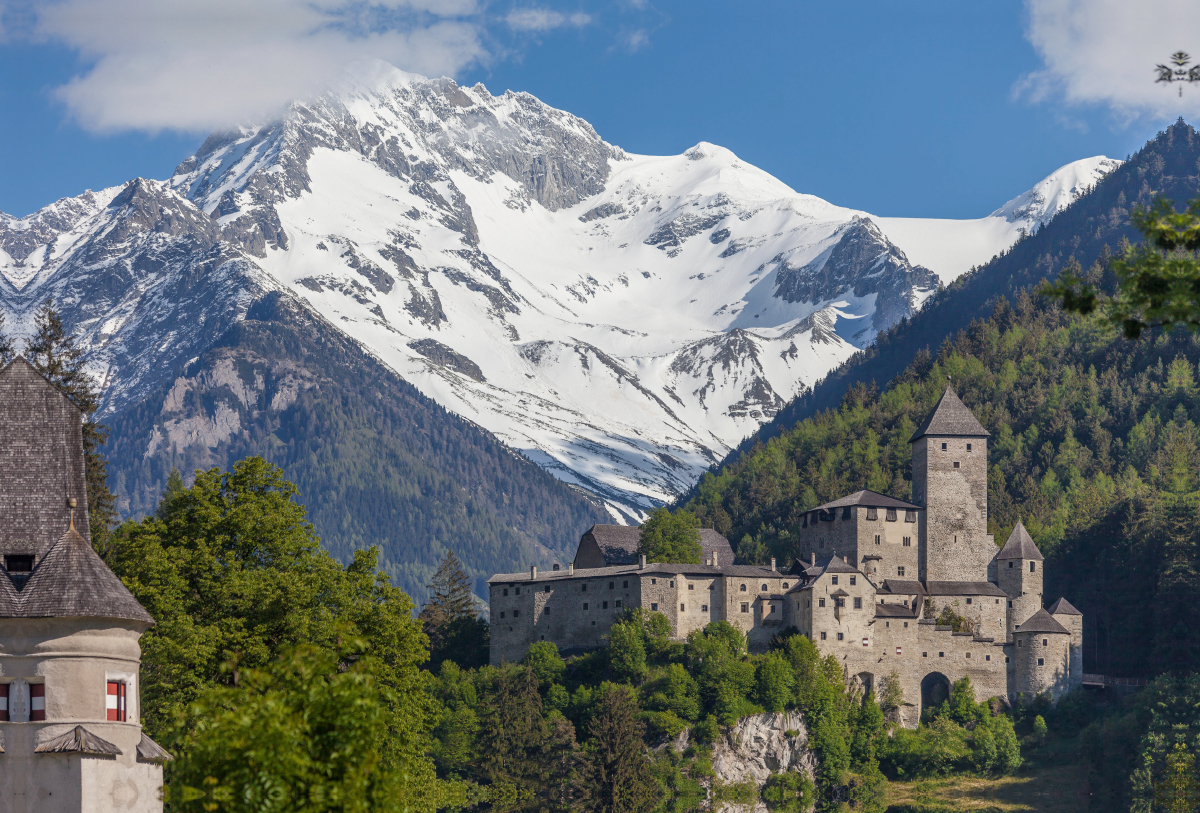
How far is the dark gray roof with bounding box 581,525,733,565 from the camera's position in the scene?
438 feet

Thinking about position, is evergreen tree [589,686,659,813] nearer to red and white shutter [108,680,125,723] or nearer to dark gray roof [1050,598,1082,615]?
dark gray roof [1050,598,1082,615]

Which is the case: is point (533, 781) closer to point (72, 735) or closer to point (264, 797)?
point (72, 735)

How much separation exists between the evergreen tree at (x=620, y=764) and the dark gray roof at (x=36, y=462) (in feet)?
215

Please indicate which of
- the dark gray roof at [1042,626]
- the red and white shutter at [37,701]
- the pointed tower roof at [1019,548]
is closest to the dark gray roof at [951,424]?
the pointed tower roof at [1019,548]

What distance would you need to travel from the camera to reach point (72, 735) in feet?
118

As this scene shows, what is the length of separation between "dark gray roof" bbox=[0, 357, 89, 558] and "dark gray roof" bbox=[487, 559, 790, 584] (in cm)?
7666

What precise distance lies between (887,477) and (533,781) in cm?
7167

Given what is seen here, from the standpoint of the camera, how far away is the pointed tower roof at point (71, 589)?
3631 centimetres

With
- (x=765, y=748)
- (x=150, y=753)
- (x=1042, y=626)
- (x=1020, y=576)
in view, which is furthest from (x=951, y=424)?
(x=150, y=753)

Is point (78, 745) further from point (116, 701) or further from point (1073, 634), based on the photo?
point (1073, 634)

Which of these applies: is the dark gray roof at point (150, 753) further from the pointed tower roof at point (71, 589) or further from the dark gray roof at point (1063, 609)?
the dark gray roof at point (1063, 609)

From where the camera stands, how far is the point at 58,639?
119ft

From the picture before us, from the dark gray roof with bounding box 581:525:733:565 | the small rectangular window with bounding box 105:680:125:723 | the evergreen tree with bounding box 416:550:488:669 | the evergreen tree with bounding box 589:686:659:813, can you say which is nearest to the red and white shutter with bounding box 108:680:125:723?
the small rectangular window with bounding box 105:680:125:723

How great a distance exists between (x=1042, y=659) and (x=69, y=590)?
303ft
